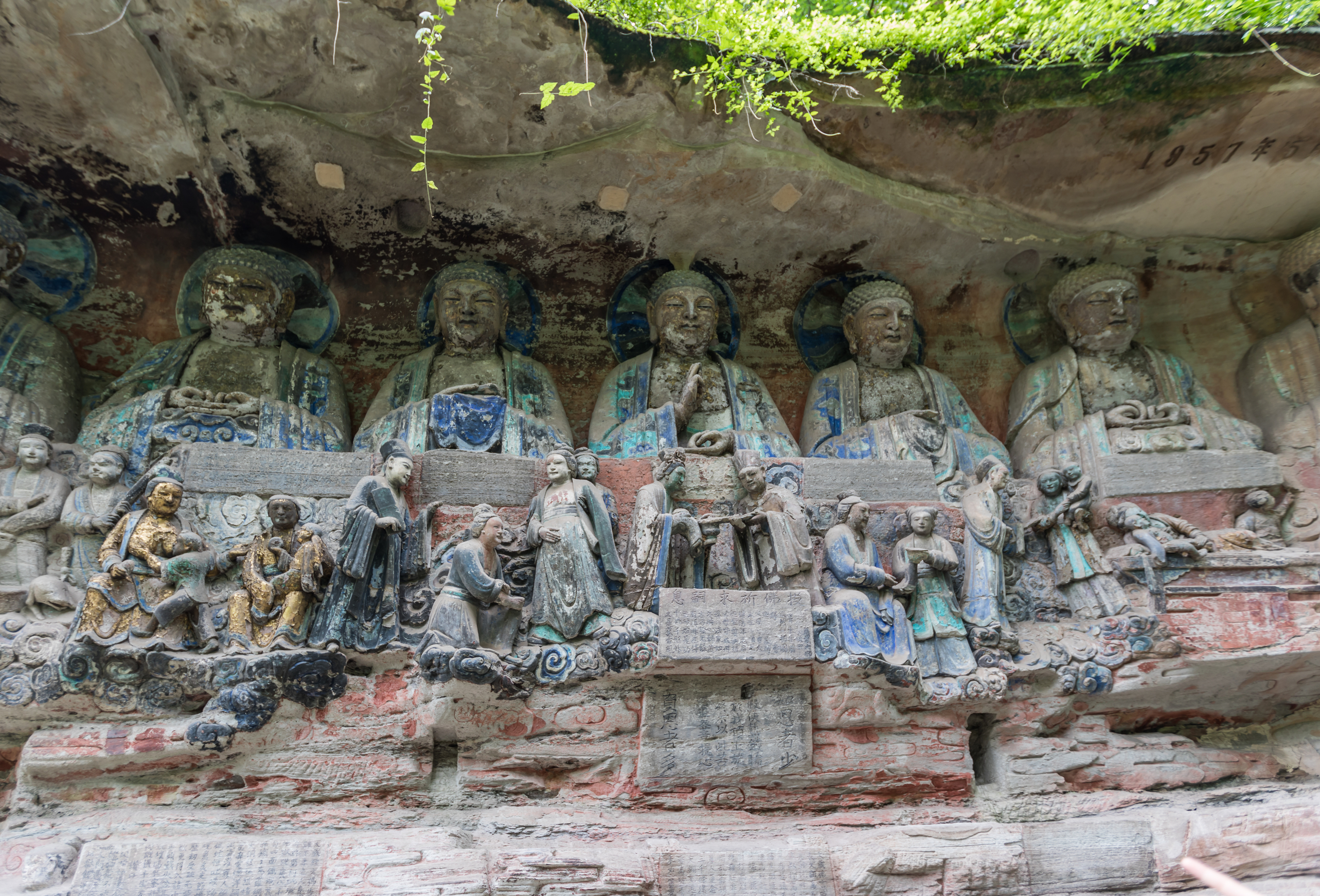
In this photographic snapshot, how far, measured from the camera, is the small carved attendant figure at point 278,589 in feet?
15.3

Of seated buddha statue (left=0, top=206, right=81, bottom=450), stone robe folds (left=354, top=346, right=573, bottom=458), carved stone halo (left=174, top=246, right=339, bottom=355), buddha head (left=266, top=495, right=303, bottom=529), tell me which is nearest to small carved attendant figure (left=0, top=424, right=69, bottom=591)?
seated buddha statue (left=0, top=206, right=81, bottom=450)

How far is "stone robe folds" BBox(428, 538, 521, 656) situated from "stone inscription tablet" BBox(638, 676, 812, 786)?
0.73 m

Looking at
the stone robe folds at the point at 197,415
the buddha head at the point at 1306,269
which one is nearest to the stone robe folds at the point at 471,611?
the stone robe folds at the point at 197,415

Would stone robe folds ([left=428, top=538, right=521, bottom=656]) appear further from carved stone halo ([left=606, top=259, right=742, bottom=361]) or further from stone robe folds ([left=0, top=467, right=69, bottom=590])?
carved stone halo ([left=606, top=259, right=742, bottom=361])

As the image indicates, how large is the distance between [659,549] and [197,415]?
2.67 m

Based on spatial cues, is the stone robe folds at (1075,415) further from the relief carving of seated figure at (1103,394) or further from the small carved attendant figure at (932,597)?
the small carved attendant figure at (932,597)

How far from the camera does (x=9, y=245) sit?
6.03 meters

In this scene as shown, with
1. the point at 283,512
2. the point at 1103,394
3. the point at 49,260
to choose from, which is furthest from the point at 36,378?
the point at 1103,394

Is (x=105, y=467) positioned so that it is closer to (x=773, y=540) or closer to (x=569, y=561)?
(x=569, y=561)

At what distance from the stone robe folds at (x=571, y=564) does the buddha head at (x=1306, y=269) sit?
15.4 ft

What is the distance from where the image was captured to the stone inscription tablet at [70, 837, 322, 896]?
13.8 feet

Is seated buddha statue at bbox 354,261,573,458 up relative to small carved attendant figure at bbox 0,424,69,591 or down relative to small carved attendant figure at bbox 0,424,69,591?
up

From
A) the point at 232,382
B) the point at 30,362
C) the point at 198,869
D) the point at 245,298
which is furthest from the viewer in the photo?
the point at 245,298

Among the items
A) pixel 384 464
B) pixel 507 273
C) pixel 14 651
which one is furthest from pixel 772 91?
pixel 14 651
